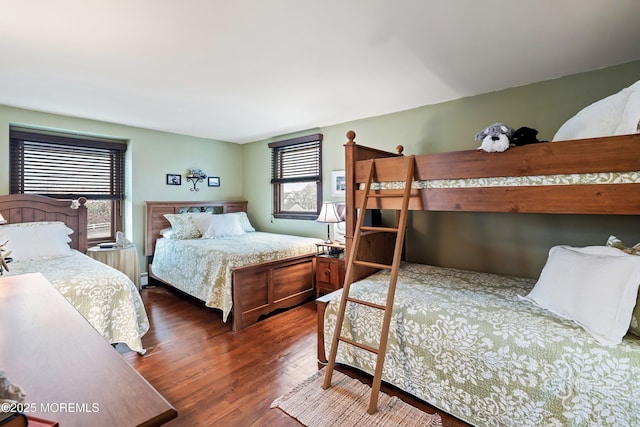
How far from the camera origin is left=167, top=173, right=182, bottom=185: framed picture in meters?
4.59

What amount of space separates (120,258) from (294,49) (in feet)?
10.9

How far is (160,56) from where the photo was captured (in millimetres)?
2225

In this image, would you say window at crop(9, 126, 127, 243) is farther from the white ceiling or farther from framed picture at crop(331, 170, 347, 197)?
framed picture at crop(331, 170, 347, 197)

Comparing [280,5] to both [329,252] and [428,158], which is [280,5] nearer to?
[428,158]

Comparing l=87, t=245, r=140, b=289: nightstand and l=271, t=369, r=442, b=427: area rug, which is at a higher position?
l=87, t=245, r=140, b=289: nightstand

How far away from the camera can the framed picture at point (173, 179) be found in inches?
181

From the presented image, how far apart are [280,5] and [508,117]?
2340 mm

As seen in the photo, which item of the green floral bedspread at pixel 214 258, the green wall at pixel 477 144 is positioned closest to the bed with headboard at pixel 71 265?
the green floral bedspread at pixel 214 258

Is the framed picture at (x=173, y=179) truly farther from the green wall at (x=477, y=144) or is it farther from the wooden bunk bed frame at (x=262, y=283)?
the green wall at (x=477, y=144)

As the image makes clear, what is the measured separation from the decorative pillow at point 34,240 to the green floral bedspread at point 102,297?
0.30 metres

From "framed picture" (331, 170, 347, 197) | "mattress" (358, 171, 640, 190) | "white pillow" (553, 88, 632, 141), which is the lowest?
"mattress" (358, 171, 640, 190)

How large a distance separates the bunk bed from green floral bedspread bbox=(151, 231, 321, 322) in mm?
1165

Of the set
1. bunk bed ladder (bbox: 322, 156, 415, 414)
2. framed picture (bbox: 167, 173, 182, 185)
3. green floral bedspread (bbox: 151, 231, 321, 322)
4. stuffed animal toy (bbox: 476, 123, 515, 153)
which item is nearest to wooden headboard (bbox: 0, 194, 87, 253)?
green floral bedspread (bbox: 151, 231, 321, 322)

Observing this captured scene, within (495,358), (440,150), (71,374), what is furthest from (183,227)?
(495,358)
